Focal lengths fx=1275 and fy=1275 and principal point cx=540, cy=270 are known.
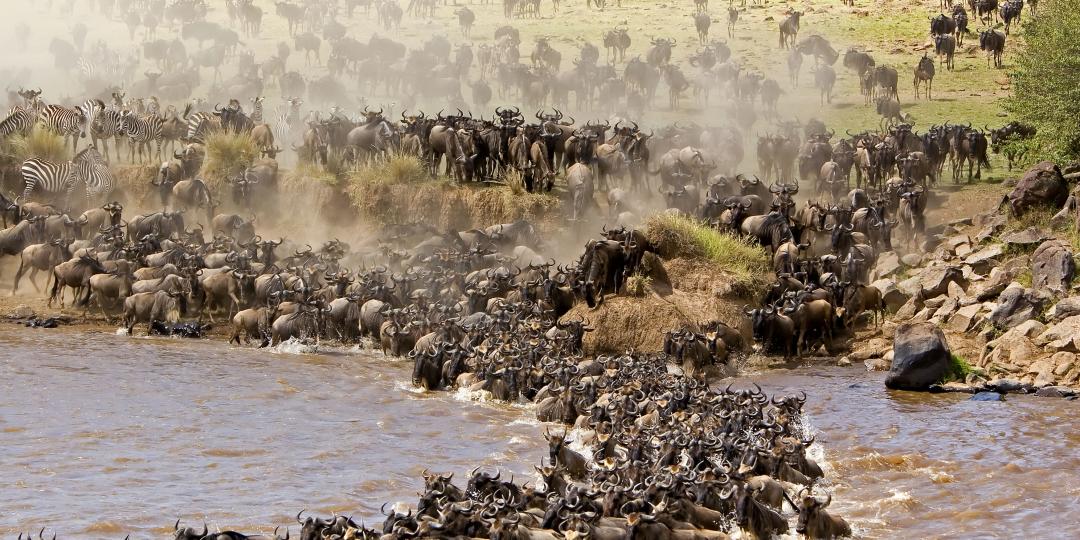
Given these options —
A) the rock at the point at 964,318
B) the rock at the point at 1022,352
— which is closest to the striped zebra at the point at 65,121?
the rock at the point at 964,318

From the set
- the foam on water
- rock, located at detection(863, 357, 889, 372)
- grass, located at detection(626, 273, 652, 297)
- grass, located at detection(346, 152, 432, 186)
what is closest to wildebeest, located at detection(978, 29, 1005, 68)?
grass, located at detection(346, 152, 432, 186)

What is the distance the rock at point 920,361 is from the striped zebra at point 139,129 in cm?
1967

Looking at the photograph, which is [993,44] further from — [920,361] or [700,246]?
[920,361]

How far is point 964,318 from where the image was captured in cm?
2194

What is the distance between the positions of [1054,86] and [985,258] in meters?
7.45

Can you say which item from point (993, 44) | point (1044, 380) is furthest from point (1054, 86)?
point (993, 44)

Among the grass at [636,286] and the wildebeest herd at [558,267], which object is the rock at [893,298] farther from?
the grass at [636,286]

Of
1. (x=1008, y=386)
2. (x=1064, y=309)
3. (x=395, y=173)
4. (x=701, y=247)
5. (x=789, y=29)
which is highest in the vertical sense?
(x=789, y=29)

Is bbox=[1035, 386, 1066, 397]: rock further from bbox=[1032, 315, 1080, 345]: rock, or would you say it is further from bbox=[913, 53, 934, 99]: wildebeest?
bbox=[913, 53, 934, 99]: wildebeest

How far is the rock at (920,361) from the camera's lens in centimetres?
1931

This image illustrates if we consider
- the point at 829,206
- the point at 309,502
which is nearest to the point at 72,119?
the point at 829,206

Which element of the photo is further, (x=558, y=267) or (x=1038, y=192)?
(x=1038, y=192)

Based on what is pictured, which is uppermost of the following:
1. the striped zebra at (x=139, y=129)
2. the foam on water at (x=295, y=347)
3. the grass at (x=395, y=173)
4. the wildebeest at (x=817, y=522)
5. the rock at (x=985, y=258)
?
the striped zebra at (x=139, y=129)

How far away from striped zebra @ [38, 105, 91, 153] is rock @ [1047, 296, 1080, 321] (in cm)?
2312
